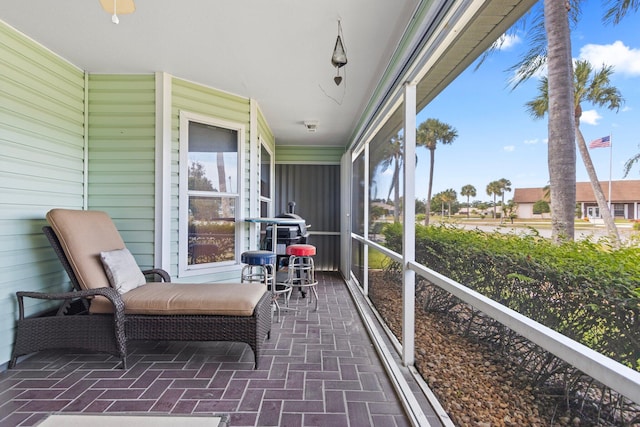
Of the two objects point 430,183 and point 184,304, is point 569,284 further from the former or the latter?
point 184,304

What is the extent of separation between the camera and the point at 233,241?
146 inches

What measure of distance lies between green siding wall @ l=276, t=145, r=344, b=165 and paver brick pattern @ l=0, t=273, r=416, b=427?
4120 mm

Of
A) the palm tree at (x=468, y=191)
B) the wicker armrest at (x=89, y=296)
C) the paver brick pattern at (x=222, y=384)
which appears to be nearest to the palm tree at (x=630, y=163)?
the palm tree at (x=468, y=191)

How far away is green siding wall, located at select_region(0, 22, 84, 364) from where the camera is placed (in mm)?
2254

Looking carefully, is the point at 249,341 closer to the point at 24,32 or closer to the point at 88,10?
the point at 88,10

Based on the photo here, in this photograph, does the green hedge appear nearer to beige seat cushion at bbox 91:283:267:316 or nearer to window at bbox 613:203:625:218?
window at bbox 613:203:625:218

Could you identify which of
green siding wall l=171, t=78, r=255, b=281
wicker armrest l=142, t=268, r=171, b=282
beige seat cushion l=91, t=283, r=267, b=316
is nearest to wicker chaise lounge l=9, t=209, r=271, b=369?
beige seat cushion l=91, t=283, r=267, b=316

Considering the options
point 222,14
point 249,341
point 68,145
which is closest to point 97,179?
point 68,145

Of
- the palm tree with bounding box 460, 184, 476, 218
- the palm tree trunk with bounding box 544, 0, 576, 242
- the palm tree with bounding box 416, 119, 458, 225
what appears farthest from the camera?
the palm tree with bounding box 416, 119, 458, 225

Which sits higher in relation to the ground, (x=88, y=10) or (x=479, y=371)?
(x=88, y=10)

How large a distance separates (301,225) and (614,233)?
12.3 ft

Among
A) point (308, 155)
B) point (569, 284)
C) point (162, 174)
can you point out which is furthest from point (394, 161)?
point (308, 155)

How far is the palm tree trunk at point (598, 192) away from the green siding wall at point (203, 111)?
335cm

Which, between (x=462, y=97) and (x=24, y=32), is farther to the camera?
(x=24, y=32)
